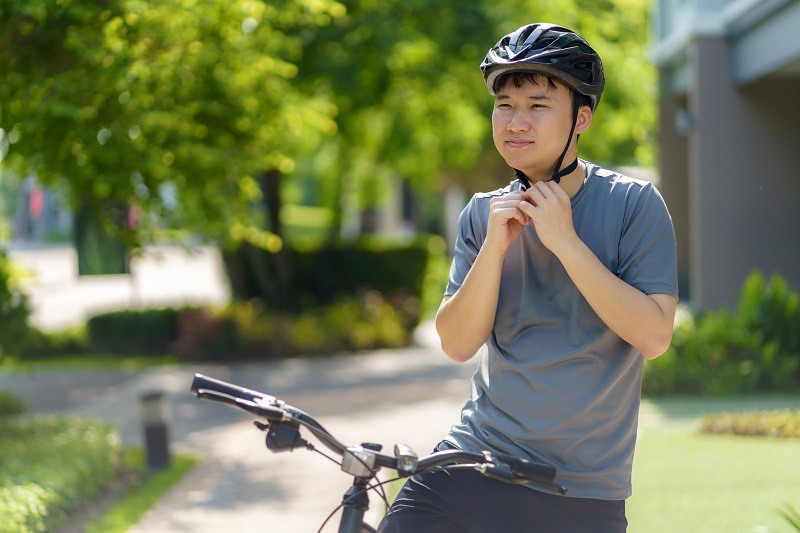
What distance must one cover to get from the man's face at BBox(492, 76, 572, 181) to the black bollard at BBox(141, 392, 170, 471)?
22.0 feet

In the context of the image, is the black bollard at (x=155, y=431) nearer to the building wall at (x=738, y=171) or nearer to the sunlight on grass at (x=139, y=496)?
the sunlight on grass at (x=139, y=496)

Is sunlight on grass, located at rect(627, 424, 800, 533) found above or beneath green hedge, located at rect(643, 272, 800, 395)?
beneath

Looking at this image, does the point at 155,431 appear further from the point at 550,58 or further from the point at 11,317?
the point at 550,58

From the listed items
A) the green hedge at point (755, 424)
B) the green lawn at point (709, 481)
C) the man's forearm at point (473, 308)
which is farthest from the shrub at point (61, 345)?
the man's forearm at point (473, 308)

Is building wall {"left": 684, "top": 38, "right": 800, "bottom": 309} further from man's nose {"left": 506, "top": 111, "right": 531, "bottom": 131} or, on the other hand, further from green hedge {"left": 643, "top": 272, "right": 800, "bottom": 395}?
man's nose {"left": 506, "top": 111, "right": 531, "bottom": 131}

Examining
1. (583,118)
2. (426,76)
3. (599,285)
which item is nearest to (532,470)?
(599,285)

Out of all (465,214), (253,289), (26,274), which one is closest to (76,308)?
(253,289)

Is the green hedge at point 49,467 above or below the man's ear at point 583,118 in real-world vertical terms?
below

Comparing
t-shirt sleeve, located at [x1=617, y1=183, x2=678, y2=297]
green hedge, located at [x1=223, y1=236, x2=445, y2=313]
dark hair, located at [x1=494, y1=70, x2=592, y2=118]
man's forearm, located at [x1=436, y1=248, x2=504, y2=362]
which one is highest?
dark hair, located at [x1=494, y1=70, x2=592, y2=118]

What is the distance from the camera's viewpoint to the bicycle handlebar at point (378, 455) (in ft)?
7.50

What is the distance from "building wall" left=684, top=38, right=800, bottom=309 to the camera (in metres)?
13.5

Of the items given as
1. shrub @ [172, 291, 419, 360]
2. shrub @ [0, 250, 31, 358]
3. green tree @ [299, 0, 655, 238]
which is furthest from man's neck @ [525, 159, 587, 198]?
shrub @ [172, 291, 419, 360]

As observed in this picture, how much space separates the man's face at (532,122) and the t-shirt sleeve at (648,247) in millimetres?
224

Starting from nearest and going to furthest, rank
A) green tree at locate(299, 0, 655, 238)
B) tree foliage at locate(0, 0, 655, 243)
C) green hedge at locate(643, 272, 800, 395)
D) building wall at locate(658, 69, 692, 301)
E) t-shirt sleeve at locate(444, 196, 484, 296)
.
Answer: t-shirt sleeve at locate(444, 196, 484, 296), tree foliage at locate(0, 0, 655, 243), green hedge at locate(643, 272, 800, 395), green tree at locate(299, 0, 655, 238), building wall at locate(658, 69, 692, 301)
